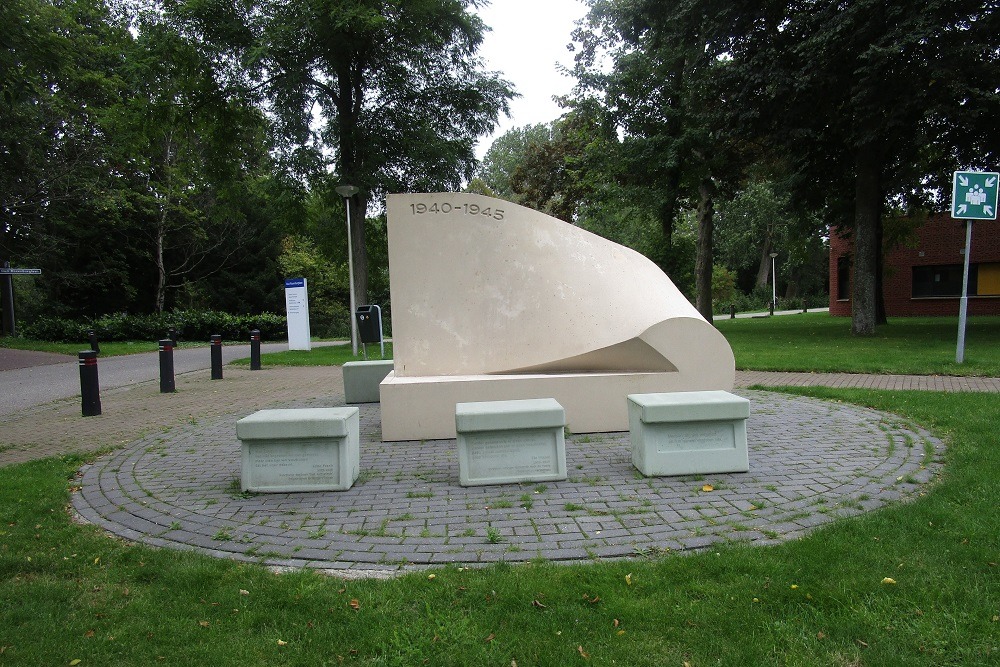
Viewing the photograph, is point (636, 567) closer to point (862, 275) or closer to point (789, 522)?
point (789, 522)

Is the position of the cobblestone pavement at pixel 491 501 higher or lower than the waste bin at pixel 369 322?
lower

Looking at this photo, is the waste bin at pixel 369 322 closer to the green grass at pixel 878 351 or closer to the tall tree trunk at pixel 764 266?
the green grass at pixel 878 351

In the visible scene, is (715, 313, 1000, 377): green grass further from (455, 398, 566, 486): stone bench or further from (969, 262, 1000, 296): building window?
(969, 262, 1000, 296): building window

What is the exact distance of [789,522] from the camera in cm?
396

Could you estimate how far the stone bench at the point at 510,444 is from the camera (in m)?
5.00

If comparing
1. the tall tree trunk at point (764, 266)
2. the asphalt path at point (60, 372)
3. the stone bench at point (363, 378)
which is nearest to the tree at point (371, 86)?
→ the asphalt path at point (60, 372)

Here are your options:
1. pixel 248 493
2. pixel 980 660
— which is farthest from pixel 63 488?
pixel 980 660

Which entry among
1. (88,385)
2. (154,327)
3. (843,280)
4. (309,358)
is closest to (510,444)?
(88,385)

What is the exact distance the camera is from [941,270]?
30.8 metres

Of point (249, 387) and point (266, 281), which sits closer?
point (249, 387)

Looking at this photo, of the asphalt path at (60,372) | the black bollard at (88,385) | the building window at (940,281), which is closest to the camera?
the black bollard at (88,385)

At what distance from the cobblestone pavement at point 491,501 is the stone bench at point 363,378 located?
8.49ft

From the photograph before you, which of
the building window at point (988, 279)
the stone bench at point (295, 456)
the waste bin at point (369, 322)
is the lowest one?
the stone bench at point (295, 456)

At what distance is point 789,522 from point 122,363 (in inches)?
744
